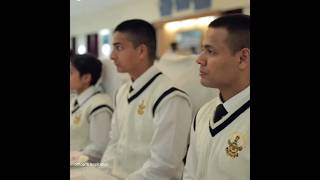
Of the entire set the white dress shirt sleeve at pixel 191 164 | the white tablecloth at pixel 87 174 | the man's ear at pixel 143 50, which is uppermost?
the man's ear at pixel 143 50

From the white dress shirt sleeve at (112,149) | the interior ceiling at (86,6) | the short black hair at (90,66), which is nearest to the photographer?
the interior ceiling at (86,6)

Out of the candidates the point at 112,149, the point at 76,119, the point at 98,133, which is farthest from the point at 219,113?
the point at 76,119

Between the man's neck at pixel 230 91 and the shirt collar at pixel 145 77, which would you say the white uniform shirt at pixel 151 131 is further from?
the man's neck at pixel 230 91

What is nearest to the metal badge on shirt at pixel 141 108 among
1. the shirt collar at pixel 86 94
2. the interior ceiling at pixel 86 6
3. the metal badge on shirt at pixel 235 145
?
the interior ceiling at pixel 86 6

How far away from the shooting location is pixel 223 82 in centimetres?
78

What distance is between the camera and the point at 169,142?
1009mm

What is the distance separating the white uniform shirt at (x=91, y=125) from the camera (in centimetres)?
149

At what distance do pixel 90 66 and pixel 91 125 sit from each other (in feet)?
0.93

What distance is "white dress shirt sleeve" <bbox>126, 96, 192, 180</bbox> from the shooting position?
1011mm

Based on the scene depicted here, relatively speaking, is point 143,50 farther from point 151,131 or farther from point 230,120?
point 230,120
